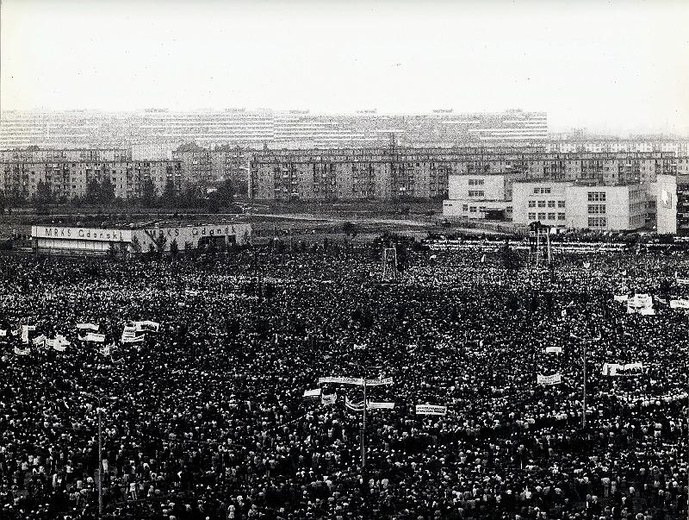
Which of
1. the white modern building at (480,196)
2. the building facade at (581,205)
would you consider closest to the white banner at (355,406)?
the building facade at (581,205)

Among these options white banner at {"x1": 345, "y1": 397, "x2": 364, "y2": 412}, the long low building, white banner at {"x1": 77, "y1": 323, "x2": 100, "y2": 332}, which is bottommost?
white banner at {"x1": 345, "y1": 397, "x2": 364, "y2": 412}

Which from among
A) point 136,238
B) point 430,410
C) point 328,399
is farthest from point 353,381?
point 136,238

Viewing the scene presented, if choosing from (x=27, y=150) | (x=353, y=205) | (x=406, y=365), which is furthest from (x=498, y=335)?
(x=27, y=150)

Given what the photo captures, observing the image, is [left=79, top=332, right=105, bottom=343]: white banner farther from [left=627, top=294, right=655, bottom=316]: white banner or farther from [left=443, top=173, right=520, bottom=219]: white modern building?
[left=443, top=173, right=520, bottom=219]: white modern building

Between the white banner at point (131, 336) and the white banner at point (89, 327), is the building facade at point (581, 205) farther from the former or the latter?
the white banner at point (131, 336)

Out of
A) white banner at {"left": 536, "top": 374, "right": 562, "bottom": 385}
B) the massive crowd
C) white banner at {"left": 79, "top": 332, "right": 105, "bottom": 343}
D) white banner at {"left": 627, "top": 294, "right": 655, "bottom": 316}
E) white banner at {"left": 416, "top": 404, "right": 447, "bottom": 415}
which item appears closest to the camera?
the massive crowd

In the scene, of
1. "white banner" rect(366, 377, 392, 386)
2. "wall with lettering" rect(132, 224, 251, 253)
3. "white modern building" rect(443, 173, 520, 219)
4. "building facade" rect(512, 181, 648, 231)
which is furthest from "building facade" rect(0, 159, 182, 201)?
"white banner" rect(366, 377, 392, 386)

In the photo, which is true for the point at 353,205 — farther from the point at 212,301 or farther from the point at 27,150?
the point at 212,301
